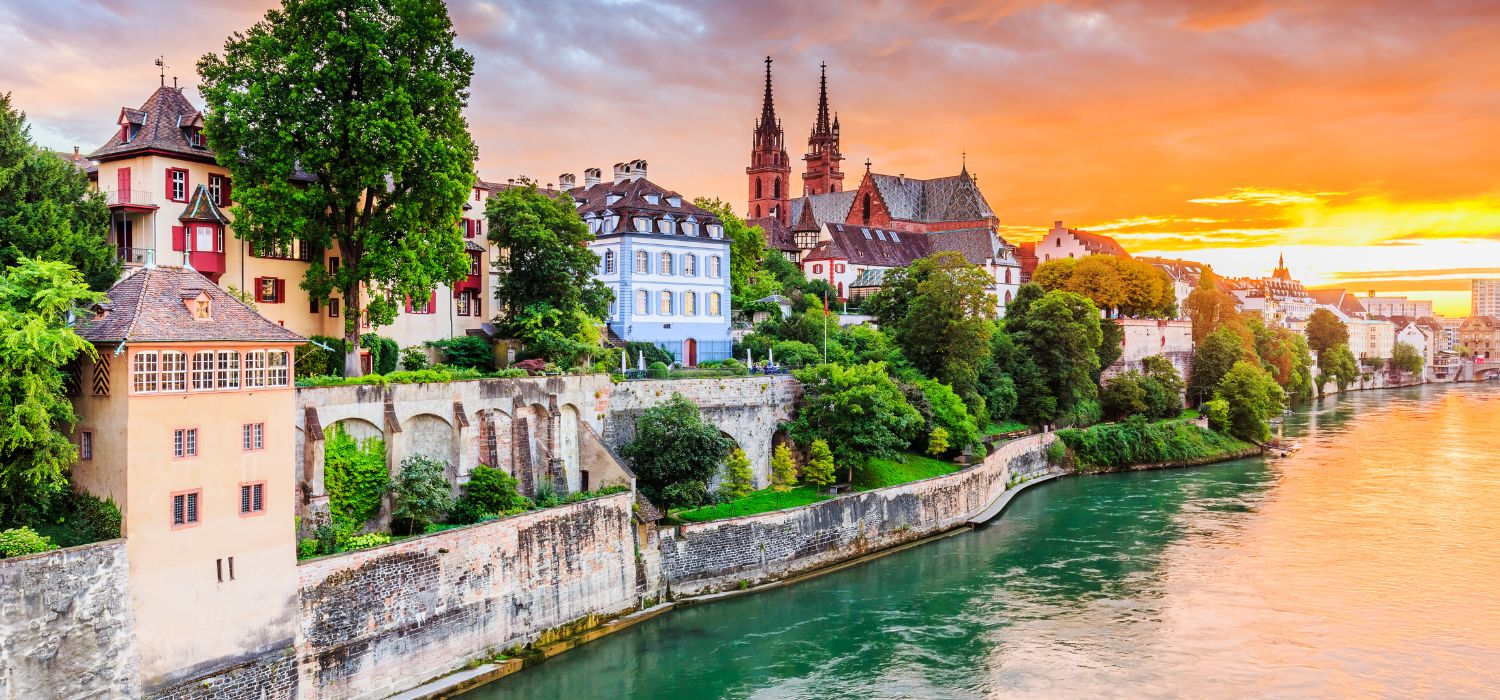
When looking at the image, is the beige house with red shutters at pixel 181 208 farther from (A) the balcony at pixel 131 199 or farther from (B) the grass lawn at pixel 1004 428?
(B) the grass lawn at pixel 1004 428

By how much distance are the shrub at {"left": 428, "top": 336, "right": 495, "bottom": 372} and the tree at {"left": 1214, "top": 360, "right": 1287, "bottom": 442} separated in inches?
1732

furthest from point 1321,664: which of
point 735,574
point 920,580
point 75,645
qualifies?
point 75,645

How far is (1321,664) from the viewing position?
27.0m

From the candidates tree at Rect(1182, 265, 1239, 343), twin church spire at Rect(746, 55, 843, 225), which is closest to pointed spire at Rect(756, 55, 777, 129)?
twin church spire at Rect(746, 55, 843, 225)

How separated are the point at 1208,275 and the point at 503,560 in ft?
253

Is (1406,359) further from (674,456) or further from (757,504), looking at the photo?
(674,456)

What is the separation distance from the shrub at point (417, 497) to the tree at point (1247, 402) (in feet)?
163

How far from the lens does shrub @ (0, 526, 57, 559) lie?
61.1 ft

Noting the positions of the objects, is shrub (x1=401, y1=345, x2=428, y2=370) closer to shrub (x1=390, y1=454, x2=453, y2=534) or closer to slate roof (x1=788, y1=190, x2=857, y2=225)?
shrub (x1=390, y1=454, x2=453, y2=534)

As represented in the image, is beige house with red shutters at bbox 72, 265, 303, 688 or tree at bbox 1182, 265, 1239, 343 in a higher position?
tree at bbox 1182, 265, 1239, 343

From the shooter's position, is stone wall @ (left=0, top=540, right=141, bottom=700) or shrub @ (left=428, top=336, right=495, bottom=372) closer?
stone wall @ (left=0, top=540, right=141, bottom=700)

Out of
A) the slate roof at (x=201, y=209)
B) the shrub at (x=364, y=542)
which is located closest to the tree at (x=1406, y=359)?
the slate roof at (x=201, y=209)

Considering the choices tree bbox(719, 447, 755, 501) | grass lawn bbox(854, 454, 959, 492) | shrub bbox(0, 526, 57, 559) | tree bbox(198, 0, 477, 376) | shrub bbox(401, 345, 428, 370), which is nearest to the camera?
shrub bbox(0, 526, 57, 559)

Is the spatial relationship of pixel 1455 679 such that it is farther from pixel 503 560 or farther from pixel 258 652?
pixel 258 652
